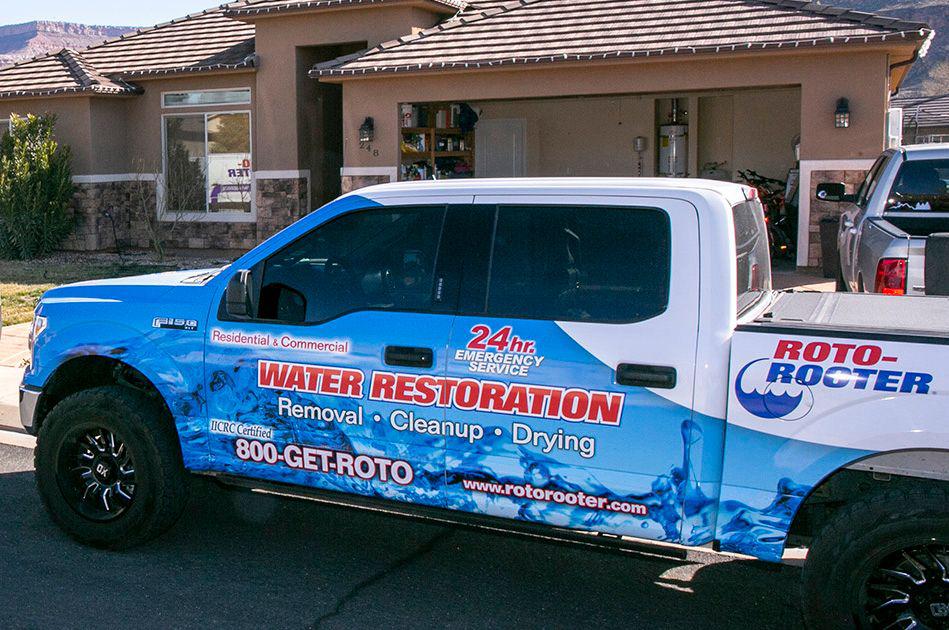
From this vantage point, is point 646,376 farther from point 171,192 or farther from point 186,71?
point 171,192

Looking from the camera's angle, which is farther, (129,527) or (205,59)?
(205,59)

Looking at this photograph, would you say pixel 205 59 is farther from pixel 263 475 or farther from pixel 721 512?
pixel 721 512

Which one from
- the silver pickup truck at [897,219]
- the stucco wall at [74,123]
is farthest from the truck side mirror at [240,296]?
the stucco wall at [74,123]

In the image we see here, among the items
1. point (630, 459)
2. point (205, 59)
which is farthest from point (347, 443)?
point (205, 59)

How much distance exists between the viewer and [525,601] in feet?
16.4

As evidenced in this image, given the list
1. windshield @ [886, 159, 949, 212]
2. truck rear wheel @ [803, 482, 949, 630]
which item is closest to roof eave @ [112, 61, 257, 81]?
windshield @ [886, 159, 949, 212]

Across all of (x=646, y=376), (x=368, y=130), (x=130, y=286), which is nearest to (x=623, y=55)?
(x=368, y=130)

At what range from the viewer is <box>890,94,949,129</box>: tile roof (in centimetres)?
2920

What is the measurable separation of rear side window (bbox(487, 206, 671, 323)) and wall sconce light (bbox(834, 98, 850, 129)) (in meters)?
10.3

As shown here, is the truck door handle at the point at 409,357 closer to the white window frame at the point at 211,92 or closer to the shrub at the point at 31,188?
the white window frame at the point at 211,92

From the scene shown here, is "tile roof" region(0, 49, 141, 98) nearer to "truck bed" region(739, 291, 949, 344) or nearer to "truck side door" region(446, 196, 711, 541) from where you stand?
"truck side door" region(446, 196, 711, 541)

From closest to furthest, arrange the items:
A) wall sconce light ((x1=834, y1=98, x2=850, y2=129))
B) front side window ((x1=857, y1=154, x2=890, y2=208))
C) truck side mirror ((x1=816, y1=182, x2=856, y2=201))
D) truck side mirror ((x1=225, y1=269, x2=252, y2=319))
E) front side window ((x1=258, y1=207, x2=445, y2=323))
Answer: front side window ((x1=258, y1=207, x2=445, y2=323))
truck side mirror ((x1=225, y1=269, x2=252, y2=319))
front side window ((x1=857, y1=154, x2=890, y2=208))
truck side mirror ((x1=816, y1=182, x2=856, y2=201))
wall sconce light ((x1=834, y1=98, x2=850, y2=129))

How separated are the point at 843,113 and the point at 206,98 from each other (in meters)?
11.0

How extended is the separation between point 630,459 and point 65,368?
3205mm
